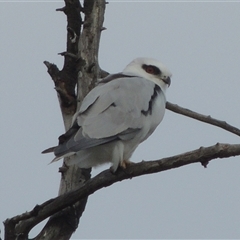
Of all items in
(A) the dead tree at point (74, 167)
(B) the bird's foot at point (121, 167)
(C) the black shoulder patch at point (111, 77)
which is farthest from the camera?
(C) the black shoulder patch at point (111, 77)

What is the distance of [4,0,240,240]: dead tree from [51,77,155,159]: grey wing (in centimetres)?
28

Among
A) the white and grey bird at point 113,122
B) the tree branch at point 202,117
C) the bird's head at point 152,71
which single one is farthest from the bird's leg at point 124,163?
the bird's head at point 152,71

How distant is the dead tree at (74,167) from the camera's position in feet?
14.7

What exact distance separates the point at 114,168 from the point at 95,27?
1446mm

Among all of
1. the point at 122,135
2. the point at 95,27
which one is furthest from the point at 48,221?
the point at 95,27

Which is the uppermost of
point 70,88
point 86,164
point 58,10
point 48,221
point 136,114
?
point 58,10

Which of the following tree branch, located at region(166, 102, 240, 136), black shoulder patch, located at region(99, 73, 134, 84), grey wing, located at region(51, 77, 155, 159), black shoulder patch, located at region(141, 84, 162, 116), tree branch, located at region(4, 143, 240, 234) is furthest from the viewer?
black shoulder patch, located at region(99, 73, 134, 84)

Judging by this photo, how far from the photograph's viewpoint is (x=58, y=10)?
18.7 ft

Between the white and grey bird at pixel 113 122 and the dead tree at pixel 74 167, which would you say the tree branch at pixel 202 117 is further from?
the white and grey bird at pixel 113 122

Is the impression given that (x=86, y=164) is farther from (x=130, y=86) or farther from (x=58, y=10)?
(x=58, y=10)

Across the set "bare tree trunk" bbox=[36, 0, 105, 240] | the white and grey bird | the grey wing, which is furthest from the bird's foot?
"bare tree trunk" bbox=[36, 0, 105, 240]

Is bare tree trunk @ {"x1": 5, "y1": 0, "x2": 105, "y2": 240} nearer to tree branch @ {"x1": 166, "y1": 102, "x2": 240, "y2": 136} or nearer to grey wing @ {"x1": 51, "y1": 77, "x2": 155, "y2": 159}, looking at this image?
grey wing @ {"x1": 51, "y1": 77, "x2": 155, "y2": 159}

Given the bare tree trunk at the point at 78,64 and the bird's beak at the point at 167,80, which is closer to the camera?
the bare tree trunk at the point at 78,64

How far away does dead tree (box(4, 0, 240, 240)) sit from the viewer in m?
4.48
